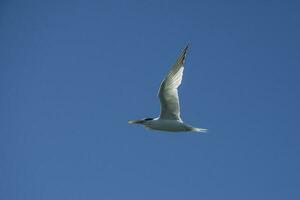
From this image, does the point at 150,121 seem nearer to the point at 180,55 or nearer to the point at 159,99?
the point at 159,99

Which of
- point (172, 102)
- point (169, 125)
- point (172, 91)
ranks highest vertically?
point (172, 91)

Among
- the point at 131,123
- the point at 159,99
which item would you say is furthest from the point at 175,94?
the point at 131,123

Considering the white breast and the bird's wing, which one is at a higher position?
the bird's wing

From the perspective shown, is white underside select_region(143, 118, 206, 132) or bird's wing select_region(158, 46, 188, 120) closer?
white underside select_region(143, 118, 206, 132)

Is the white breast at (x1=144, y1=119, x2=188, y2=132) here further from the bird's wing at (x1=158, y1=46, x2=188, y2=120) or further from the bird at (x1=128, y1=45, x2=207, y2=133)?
the bird's wing at (x1=158, y1=46, x2=188, y2=120)

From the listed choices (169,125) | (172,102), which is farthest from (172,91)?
(169,125)

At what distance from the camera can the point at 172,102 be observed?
26906 mm

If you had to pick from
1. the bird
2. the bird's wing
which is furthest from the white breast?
the bird's wing

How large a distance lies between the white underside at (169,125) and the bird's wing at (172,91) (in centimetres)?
35

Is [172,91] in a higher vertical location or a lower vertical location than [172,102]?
higher

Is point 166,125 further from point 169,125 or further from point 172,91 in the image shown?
point 172,91

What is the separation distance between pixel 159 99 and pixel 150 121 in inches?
46.5

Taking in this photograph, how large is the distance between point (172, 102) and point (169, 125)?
3.29ft

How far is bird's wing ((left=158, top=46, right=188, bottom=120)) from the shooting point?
87.3 ft
